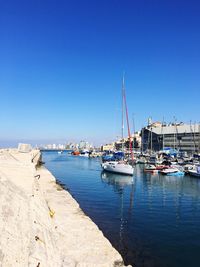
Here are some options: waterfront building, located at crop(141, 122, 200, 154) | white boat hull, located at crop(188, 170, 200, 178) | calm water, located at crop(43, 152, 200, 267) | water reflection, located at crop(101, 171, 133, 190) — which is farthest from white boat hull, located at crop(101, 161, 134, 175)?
waterfront building, located at crop(141, 122, 200, 154)

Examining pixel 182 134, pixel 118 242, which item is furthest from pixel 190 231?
pixel 182 134

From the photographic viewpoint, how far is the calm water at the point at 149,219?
18609mm

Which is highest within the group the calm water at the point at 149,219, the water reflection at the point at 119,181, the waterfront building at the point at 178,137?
the waterfront building at the point at 178,137

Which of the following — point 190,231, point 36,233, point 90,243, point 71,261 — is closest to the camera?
point 36,233

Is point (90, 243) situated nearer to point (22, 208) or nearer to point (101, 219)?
point (22, 208)

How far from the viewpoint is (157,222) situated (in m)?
26.5

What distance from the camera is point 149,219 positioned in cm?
2747

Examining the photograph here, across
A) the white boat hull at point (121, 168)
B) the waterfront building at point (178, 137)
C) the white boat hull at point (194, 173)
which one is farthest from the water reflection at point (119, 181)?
the waterfront building at point (178, 137)

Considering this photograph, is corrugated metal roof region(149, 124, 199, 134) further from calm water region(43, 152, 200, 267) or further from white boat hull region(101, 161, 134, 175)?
calm water region(43, 152, 200, 267)

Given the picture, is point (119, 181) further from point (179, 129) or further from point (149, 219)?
point (179, 129)

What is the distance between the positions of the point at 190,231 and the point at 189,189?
24.8m

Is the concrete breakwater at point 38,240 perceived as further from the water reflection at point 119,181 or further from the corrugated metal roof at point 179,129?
the corrugated metal roof at point 179,129

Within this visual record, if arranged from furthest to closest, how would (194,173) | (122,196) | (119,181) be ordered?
(194,173) < (119,181) < (122,196)

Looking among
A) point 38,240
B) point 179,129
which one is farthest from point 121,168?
point 179,129
